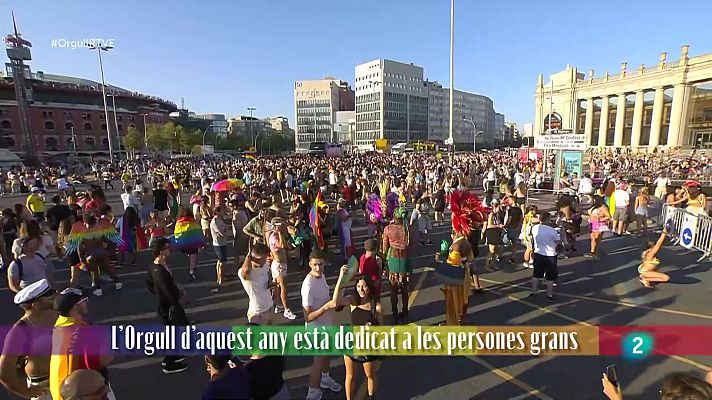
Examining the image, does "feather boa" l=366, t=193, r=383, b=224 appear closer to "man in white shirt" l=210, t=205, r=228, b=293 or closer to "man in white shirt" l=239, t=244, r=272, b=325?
"man in white shirt" l=210, t=205, r=228, b=293

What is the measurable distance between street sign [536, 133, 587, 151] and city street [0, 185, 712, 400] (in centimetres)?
816

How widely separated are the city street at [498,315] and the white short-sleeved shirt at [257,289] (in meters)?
0.88

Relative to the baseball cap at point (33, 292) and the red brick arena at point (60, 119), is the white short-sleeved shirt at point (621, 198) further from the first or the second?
the red brick arena at point (60, 119)

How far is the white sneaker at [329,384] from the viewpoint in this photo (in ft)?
14.0

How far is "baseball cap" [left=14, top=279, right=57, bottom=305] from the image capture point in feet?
10.1

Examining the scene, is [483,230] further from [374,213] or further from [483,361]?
[483,361]

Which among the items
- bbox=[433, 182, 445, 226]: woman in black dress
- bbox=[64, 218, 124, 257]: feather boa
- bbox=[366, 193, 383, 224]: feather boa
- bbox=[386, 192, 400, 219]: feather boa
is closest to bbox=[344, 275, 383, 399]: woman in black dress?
bbox=[366, 193, 383, 224]: feather boa

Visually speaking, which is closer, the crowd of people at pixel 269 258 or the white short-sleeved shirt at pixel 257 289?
the crowd of people at pixel 269 258

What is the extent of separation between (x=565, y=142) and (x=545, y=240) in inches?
533

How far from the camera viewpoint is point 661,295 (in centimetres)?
693

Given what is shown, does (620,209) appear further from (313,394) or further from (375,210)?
(313,394)

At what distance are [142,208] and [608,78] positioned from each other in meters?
79.1

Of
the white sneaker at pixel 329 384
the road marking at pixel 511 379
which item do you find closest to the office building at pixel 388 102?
the road marking at pixel 511 379

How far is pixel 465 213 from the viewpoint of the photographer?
22.9ft
